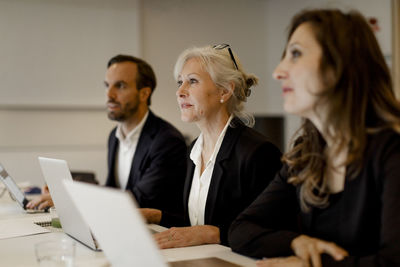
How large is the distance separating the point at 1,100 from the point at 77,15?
1.27 metres

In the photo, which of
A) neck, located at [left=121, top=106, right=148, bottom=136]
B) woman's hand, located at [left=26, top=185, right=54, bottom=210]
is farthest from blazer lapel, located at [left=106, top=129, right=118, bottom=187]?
woman's hand, located at [left=26, top=185, right=54, bottom=210]

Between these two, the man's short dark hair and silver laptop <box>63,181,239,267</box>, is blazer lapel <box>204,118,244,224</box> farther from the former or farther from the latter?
the man's short dark hair

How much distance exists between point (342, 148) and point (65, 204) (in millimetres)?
968

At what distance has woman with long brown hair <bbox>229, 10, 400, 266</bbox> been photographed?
127 cm

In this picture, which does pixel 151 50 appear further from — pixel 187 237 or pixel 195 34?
pixel 187 237

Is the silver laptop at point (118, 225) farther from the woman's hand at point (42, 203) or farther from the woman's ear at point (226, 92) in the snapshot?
the woman's hand at point (42, 203)

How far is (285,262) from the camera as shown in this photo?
1332 millimetres

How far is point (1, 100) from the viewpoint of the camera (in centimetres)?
516

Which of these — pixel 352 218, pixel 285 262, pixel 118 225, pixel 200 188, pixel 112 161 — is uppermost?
pixel 118 225

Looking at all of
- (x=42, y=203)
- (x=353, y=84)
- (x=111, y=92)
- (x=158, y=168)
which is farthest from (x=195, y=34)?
(x=353, y=84)

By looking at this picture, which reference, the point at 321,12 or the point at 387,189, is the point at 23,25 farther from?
the point at 387,189

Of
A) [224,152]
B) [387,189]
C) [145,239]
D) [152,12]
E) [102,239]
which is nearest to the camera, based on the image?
[145,239]

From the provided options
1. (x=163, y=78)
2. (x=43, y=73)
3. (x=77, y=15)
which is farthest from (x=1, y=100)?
(x=163, y=78)

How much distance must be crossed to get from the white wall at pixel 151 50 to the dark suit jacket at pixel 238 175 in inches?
129
